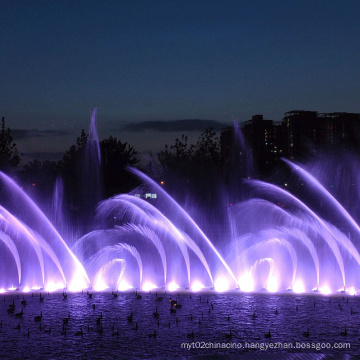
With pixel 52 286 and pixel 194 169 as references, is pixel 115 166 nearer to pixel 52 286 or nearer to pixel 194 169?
pixel 194 169

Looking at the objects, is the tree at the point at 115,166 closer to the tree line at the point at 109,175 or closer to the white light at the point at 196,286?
the tree line at the point at 109,175

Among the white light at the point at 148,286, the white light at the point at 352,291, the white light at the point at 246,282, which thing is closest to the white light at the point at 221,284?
the white light at the point at 246,282

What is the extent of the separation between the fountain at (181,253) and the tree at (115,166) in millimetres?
8181

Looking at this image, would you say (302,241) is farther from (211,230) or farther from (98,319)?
(98,319)

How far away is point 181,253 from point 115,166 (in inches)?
1481

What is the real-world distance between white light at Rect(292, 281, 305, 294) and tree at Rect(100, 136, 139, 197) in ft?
146

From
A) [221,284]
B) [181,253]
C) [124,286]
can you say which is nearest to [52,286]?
[124,286]

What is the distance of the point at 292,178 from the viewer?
74062 mm

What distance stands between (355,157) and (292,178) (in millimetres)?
14517

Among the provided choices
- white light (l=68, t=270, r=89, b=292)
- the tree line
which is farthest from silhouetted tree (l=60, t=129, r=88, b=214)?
white light (l=68, t=270, r=89, b=292)

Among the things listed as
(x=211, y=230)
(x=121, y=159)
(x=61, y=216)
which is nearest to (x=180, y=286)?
(x=211, y=230)

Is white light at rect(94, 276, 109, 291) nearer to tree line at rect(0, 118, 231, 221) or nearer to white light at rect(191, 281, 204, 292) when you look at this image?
white light at rect(191, 281, 204, 292)

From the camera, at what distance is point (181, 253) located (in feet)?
114

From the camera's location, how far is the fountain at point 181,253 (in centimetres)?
2505
